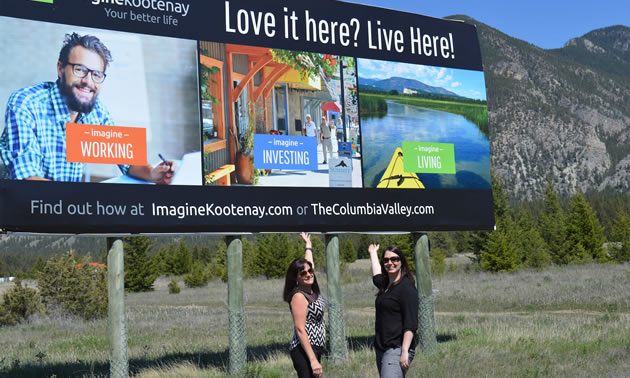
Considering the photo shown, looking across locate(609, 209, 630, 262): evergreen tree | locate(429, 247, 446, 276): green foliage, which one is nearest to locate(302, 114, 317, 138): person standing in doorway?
Result: locate(429, 247, 446, 276): green foliage

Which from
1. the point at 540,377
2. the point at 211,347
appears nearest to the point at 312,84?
the point at 540,377

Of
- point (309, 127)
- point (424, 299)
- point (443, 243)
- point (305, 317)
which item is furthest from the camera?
point (443, 243)

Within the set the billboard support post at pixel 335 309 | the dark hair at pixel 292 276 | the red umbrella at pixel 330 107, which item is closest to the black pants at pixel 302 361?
the dark hair at pixel 292 276

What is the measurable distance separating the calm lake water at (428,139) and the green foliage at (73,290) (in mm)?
17902

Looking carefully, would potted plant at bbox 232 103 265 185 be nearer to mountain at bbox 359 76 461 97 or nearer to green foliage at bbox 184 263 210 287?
mountain at bbox 359 76 461 97

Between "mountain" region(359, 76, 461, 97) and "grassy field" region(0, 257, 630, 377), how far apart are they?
4592mm

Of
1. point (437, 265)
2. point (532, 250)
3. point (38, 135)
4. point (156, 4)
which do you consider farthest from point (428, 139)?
point (437, 265)

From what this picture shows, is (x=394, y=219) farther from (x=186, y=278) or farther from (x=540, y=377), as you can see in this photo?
(x=186, y=278)

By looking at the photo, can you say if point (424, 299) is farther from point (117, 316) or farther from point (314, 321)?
point (314, 321)

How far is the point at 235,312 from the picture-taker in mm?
10836

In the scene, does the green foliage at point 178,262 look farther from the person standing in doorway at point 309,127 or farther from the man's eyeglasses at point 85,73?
the man's eyeglasses at point 85,73

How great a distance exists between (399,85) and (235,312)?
498cm

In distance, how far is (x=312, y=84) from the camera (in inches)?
466

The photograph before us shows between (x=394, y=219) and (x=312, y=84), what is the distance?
2.66 metres
